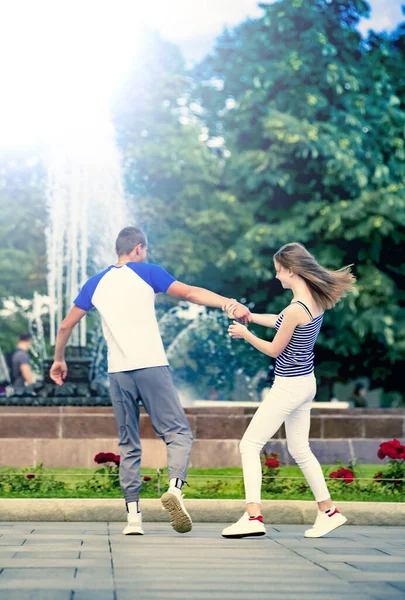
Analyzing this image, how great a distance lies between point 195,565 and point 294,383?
191 cm

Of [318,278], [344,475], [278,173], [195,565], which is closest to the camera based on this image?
[195,565]

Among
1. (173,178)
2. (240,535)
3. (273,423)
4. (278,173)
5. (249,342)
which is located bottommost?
(240,535)

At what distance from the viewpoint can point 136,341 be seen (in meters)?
8.44

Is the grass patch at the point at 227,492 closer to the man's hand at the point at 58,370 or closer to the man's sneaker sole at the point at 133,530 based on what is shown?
the man's hand at the point at 58,370

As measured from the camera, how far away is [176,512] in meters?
7.95

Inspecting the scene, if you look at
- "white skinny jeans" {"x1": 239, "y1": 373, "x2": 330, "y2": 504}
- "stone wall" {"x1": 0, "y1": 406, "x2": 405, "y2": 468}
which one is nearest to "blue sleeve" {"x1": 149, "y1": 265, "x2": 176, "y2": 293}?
"white skinny jeans" {"x1": 239, "y1": 373, "x2": 330, "y2": 504}

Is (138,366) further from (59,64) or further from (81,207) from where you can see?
(59,64)

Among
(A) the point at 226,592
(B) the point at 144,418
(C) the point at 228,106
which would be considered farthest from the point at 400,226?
(A) the point at 226,592

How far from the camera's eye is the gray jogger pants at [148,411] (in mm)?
8398

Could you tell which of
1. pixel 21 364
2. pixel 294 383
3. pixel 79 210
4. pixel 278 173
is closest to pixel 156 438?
pixel 21 364

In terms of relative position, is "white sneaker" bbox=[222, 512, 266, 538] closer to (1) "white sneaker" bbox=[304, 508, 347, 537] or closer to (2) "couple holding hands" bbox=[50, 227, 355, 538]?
(2) "couple holding hands" bbox=[50, 227, 355, 538]

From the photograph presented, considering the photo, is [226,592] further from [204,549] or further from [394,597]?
[204,549]

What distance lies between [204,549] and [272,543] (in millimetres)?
588

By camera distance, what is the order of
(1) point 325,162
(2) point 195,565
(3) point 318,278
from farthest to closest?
(1) point 325,162
(3) point 318,278
(2) point 195,565
